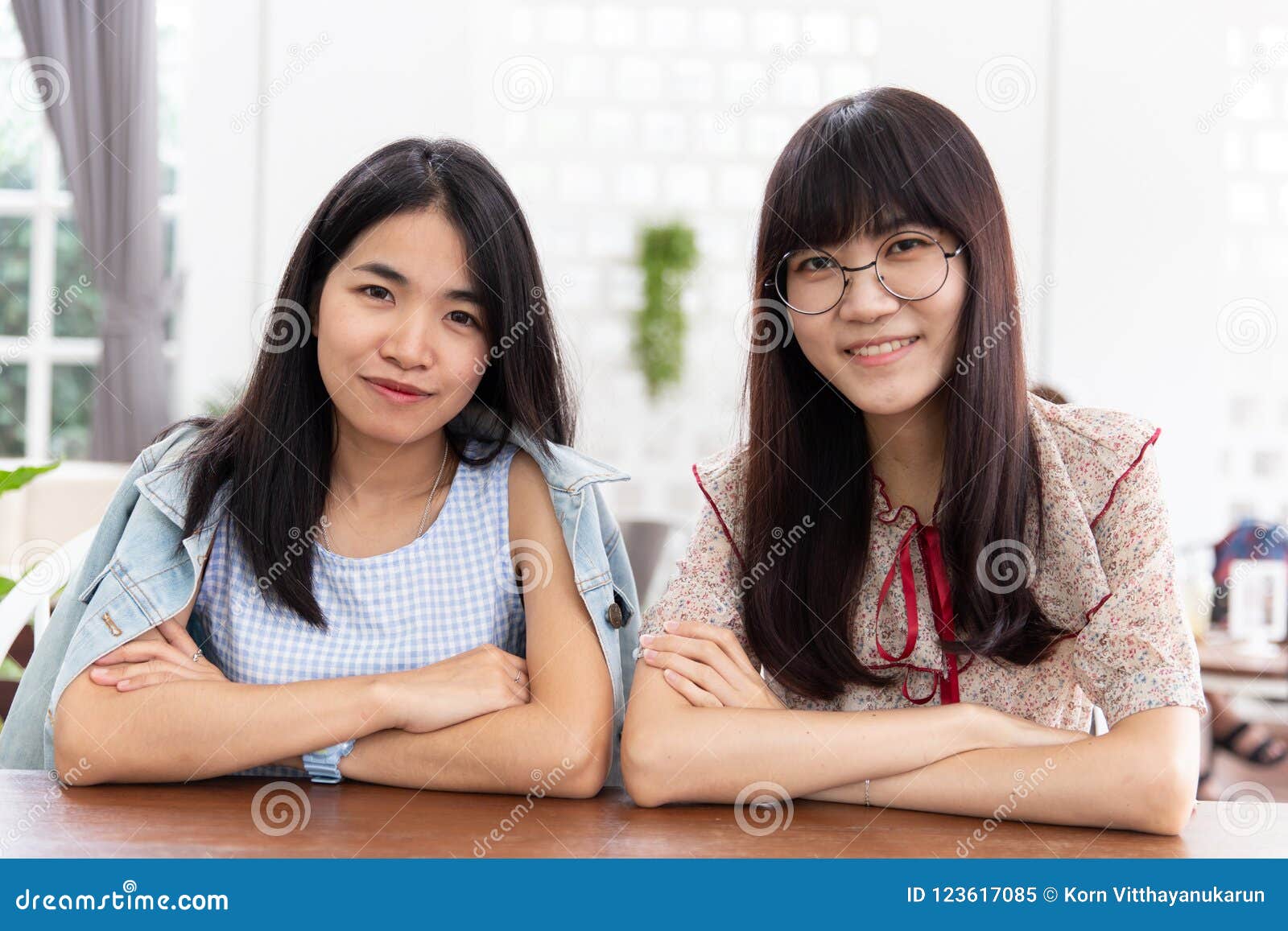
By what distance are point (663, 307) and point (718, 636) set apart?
429cm

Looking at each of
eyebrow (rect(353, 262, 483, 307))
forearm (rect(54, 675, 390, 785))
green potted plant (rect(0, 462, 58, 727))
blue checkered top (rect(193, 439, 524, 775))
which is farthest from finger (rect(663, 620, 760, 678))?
green potted plant (rect(0, 462, 58, 727))

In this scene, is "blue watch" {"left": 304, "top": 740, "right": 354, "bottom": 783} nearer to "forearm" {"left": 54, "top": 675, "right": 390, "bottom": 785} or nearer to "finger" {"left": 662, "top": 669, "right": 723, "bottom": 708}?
"forearm" {"left": 54, "top": 675, "right": 390, "bottom": 785}

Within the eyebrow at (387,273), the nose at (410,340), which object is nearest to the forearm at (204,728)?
the nose at (410,340)

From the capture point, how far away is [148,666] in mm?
1315

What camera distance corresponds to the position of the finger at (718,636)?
135 centimetres

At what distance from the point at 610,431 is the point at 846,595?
426 cm

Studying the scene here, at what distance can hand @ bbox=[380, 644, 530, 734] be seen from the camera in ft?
4.15

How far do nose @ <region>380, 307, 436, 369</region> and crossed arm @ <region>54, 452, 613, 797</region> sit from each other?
14.5 inches

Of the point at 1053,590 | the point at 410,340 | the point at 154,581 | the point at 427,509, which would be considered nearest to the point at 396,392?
the point at 410,340

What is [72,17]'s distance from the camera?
208 inches

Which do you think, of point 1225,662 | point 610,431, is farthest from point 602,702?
point 610,431

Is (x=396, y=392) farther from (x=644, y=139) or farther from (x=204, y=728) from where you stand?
(x=644, y=139)

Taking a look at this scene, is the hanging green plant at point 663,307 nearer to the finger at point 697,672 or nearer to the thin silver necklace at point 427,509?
the thin silver necklace at point 427,509

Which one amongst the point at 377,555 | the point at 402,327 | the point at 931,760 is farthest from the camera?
the point at 377,555
